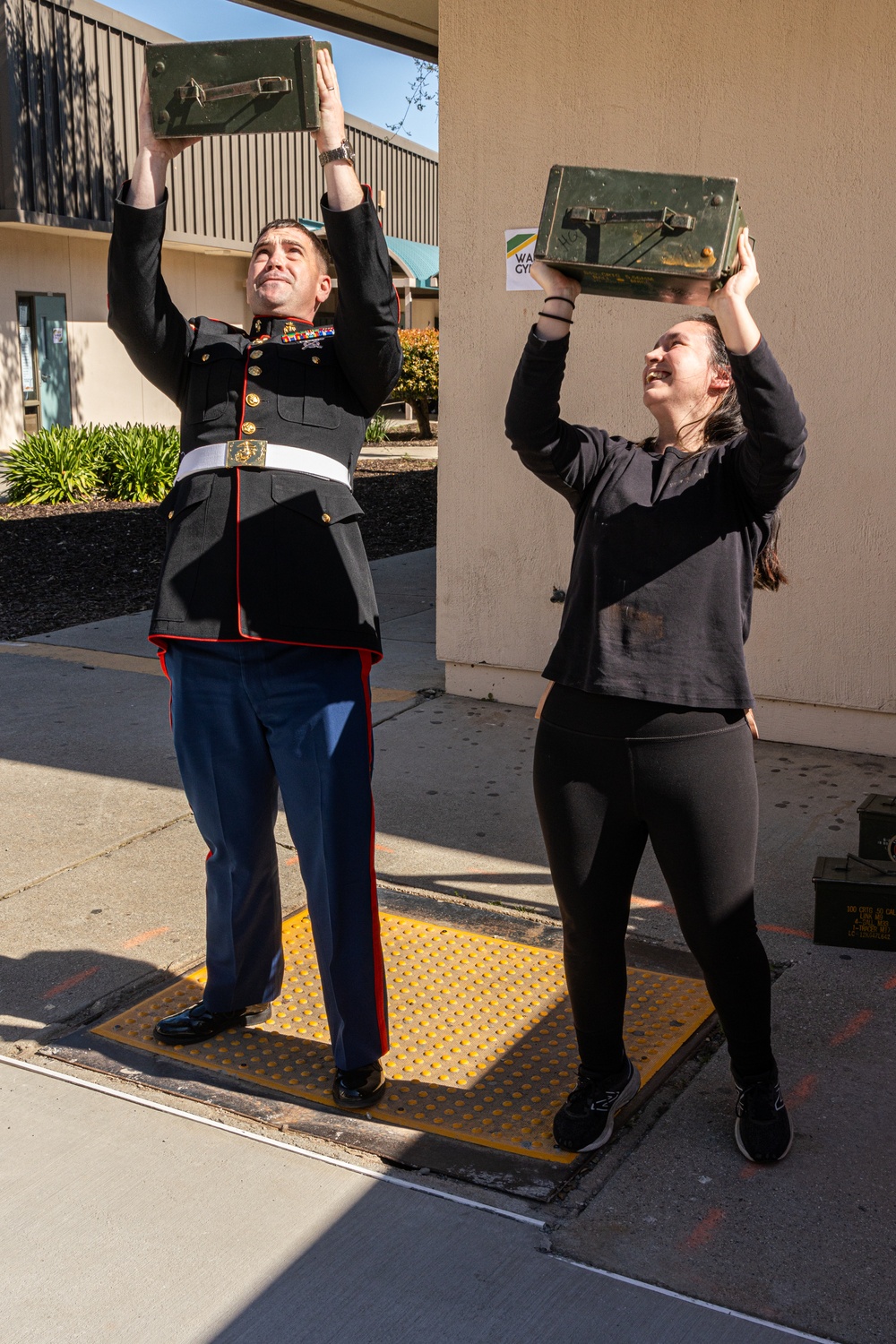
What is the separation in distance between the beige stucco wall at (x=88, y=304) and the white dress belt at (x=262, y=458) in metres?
17.0

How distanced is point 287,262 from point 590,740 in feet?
4.31

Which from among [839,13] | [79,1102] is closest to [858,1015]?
[79,1102]

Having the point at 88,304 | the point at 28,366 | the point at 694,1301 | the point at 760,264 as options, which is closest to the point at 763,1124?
the point at 694,1301

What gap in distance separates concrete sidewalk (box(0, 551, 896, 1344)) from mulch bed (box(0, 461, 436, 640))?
12.9 feet

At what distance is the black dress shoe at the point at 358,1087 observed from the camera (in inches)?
120

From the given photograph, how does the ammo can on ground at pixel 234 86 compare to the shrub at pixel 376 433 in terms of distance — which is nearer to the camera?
the ammo can on ground at pixel 234 86

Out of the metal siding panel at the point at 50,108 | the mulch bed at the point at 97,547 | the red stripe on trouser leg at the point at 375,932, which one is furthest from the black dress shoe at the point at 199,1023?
the metal siding panel at the point at 50,108

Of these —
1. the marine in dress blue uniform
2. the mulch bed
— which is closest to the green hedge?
the mulch bed

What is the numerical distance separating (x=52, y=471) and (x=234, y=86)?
12559 millimetres

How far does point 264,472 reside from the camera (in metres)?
2.98

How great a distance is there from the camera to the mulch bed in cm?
916

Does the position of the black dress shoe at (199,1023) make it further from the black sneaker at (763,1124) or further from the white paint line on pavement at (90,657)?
the white paint line on pavement at (90,657)

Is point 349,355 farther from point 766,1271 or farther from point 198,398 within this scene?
point 766,1271

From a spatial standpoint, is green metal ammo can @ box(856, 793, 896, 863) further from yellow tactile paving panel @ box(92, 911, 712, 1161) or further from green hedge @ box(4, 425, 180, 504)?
green hedge @ box(4, 425, 180, 504)
